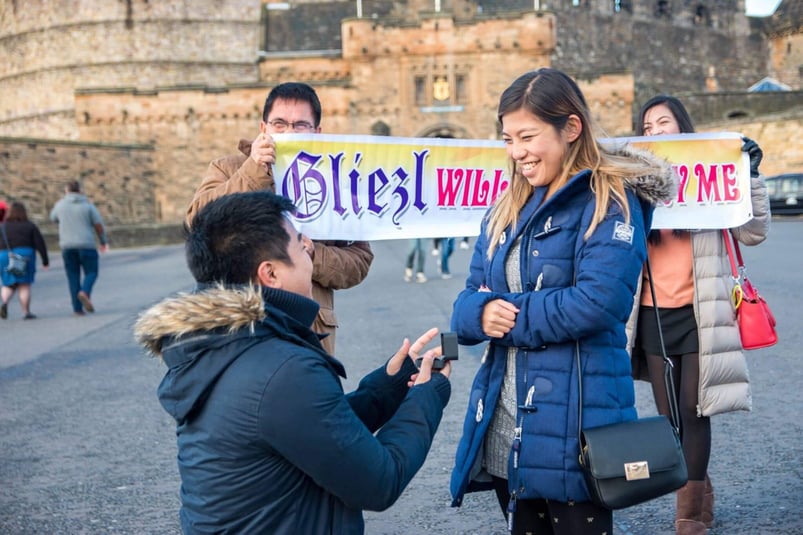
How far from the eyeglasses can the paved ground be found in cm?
127

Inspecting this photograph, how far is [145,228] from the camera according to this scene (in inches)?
1243

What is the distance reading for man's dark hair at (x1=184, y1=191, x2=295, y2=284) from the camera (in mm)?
2068

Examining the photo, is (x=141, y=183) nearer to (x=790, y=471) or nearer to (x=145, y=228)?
(x=145, y=228)

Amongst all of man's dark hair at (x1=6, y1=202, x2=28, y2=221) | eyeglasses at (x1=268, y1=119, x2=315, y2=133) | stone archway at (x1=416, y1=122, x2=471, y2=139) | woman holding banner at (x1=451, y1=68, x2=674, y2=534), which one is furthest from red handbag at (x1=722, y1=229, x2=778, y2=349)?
stone archway at (x1=416, y1=122, x2=471, y2=139)

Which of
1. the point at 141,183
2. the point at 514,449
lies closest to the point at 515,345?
the point at 514,449

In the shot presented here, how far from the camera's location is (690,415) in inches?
137

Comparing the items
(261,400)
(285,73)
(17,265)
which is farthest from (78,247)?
(285,73)

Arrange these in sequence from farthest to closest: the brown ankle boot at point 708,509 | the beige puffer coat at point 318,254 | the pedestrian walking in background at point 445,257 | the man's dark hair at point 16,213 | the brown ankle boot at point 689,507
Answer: the pedestrian walking in background at point 445,257 → the man's dark hair at point 16,213 → the brown ankle boot at point 708,509 → the brown ankle boot at point 689,507 → the beige puffer coat at point 318,254

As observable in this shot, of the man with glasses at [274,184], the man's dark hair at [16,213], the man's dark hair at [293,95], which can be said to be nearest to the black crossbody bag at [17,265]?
the man's dark hair at [16,213]

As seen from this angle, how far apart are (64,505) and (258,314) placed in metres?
2.82

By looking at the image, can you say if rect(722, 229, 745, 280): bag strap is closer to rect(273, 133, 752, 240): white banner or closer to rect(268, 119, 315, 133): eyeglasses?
rect(273, 133, 752, 240): white banner

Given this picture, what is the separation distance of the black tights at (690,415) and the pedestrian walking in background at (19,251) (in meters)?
9.95

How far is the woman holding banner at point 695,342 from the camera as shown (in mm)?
3422

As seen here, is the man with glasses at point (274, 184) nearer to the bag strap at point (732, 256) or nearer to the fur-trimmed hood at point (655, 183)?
the fur-trimmed hood at point (655, 183)
